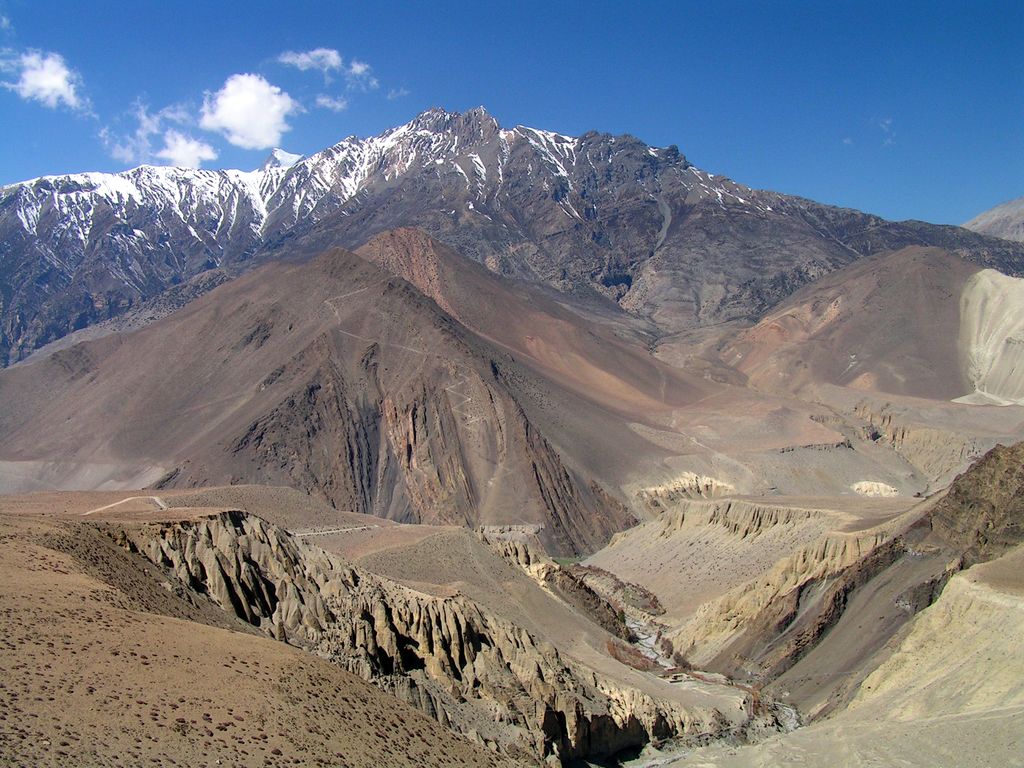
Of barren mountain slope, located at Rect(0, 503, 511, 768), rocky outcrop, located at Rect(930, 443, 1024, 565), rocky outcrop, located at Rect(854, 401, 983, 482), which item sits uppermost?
rocky outcrop, located at Rect(854, 401, 983, 482)

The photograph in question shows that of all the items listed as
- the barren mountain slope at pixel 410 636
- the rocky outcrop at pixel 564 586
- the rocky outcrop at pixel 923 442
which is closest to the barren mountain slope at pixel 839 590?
the rocky outcrop at pixel 564 586

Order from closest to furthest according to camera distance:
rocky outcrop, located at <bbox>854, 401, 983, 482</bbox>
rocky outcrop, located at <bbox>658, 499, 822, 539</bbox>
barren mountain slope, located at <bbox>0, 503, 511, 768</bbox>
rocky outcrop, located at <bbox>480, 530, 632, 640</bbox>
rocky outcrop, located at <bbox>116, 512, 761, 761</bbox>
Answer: barren mountain slope, located at <bbox>0, 503, 511, 768</bbox> → rocky outcrop, located at <bbox>116, 512, 761, 761</bbox> → rocky outcrop, located at <bbox>480, 530, 632, 640</bbox> → rocky outcrop, located at <bbox>658, 499, 822, 539</bbox> → rocky outcrop, located at <bbox>854, 401, 983, 482</bbox>

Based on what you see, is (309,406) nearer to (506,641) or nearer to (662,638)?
(662,638)

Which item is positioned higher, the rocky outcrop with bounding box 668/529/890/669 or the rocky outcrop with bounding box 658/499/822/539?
the rocky outcrop with bounding box 658/499/822/539

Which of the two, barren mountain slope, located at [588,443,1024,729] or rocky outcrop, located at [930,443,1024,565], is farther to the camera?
rocky outcrop, located at [930,443,1024,565]

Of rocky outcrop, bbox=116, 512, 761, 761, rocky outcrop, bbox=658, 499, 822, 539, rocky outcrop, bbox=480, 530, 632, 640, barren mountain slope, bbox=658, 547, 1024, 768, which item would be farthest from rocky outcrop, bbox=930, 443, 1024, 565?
rocky outcrop, bbox=480, 530, 632, 640

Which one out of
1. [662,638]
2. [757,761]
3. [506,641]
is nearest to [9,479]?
[662,638]

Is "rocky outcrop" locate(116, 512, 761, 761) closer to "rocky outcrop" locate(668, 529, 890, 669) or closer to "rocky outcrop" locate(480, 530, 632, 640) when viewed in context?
"rocky outcrop" locate(668, 529, 890, 669)

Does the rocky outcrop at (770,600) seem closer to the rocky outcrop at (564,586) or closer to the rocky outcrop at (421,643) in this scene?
the rocky outcrop at (564,586)

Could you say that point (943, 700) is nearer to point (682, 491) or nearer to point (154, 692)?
point (154, 692)
